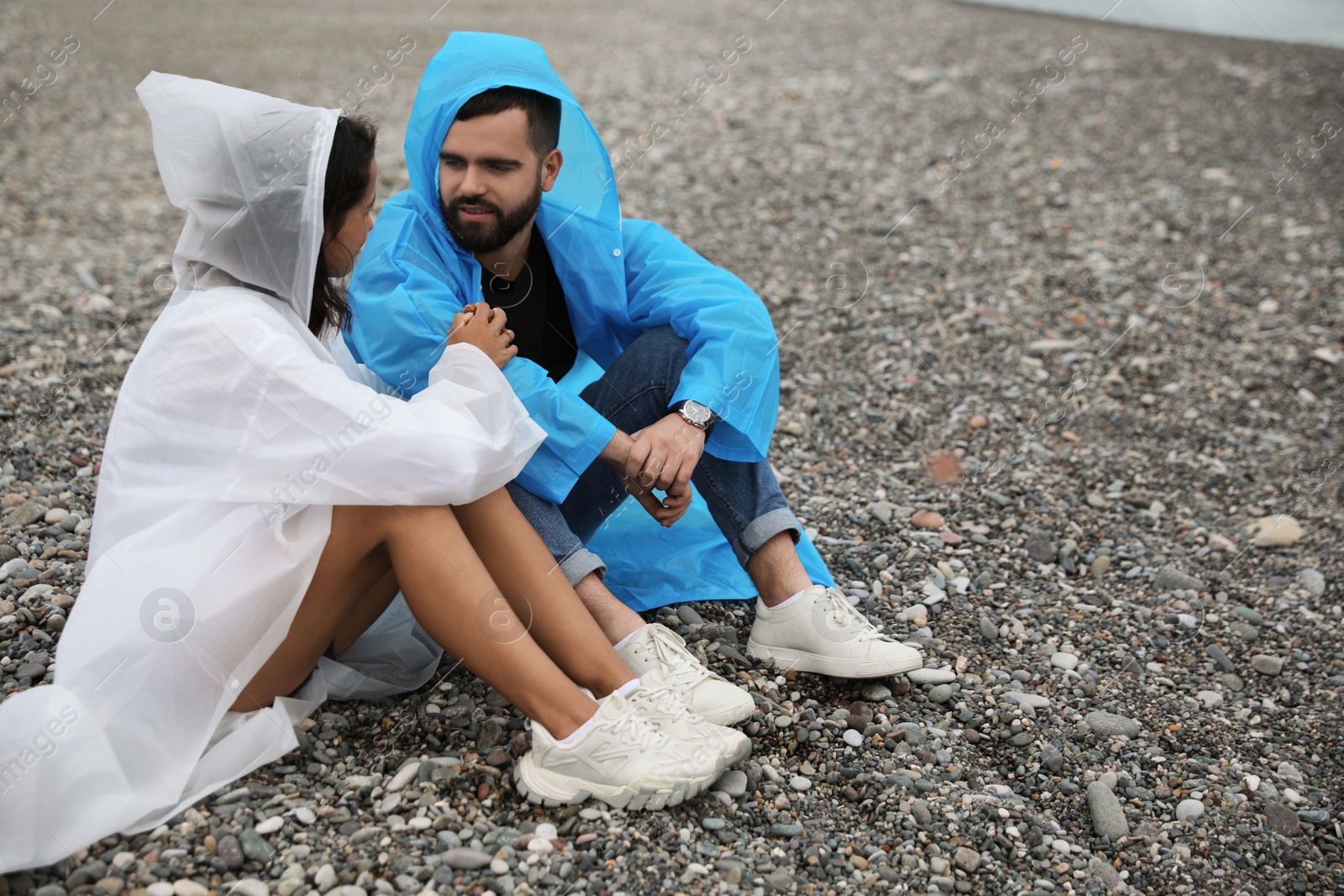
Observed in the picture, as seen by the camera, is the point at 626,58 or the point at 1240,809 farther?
the point at 626,58

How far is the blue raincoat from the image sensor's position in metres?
3.21

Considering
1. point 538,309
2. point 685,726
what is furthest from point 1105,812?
point 538,309

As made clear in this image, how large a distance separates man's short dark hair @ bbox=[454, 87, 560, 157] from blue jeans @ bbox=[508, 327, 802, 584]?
772 mm

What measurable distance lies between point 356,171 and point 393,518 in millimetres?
956

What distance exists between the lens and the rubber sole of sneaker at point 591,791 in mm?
2842

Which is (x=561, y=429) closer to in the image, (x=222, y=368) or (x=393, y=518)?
(x=393, y=518)

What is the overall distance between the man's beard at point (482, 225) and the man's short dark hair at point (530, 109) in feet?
0.72

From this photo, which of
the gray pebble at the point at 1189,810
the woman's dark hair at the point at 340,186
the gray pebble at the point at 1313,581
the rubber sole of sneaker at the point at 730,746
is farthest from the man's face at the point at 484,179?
the gray pebble at the point at 1313,581

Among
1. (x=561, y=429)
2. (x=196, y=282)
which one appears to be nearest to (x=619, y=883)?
(x=561, y=429)

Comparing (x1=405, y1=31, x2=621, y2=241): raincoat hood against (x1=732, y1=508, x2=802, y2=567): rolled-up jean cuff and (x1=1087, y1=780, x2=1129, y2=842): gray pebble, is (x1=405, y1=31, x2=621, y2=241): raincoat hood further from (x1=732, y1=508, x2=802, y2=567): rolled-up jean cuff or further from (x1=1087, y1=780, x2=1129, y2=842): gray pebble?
(x1=1087, y1=780, x2=1129, y2=842): gray pebble

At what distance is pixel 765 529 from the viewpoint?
11.6 feet

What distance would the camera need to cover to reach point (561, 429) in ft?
10.5

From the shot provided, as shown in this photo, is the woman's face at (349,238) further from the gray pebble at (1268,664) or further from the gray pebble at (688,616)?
the gray pebble at (1268,664)

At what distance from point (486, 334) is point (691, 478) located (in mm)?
924
